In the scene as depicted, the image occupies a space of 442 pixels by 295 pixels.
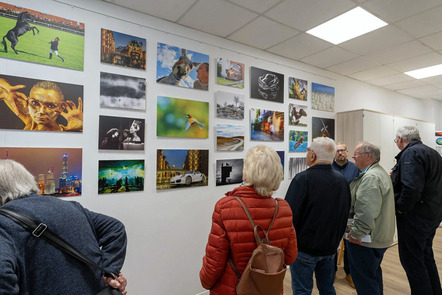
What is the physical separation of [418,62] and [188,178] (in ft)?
12.4

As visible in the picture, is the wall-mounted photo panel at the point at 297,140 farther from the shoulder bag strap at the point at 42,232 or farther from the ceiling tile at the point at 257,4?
the shoulder bag strap at the point at 42,232

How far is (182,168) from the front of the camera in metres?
2.64

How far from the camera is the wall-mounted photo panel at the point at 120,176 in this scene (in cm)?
220

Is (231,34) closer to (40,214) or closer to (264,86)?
(264,86)

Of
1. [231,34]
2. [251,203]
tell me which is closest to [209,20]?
[231,34]

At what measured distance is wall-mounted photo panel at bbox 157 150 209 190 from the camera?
99.0 inches

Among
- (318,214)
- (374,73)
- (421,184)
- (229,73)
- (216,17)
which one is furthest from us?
(374,73)

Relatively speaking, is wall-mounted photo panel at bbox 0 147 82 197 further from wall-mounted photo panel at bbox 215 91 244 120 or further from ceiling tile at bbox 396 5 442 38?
ceiling tile at bbox 396 5 442 38

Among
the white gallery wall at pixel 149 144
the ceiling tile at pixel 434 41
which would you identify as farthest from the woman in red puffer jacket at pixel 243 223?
the ceiling tile at pixel 434 41

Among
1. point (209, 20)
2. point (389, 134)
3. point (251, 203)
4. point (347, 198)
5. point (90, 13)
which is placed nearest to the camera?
point (251, 203)

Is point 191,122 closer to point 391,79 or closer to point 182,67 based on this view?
point 182,67

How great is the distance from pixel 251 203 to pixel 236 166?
1.83 m

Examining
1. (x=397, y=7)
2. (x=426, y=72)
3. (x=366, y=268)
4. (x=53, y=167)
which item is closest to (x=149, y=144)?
(x=53, y=167)

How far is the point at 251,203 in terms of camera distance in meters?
1.24
